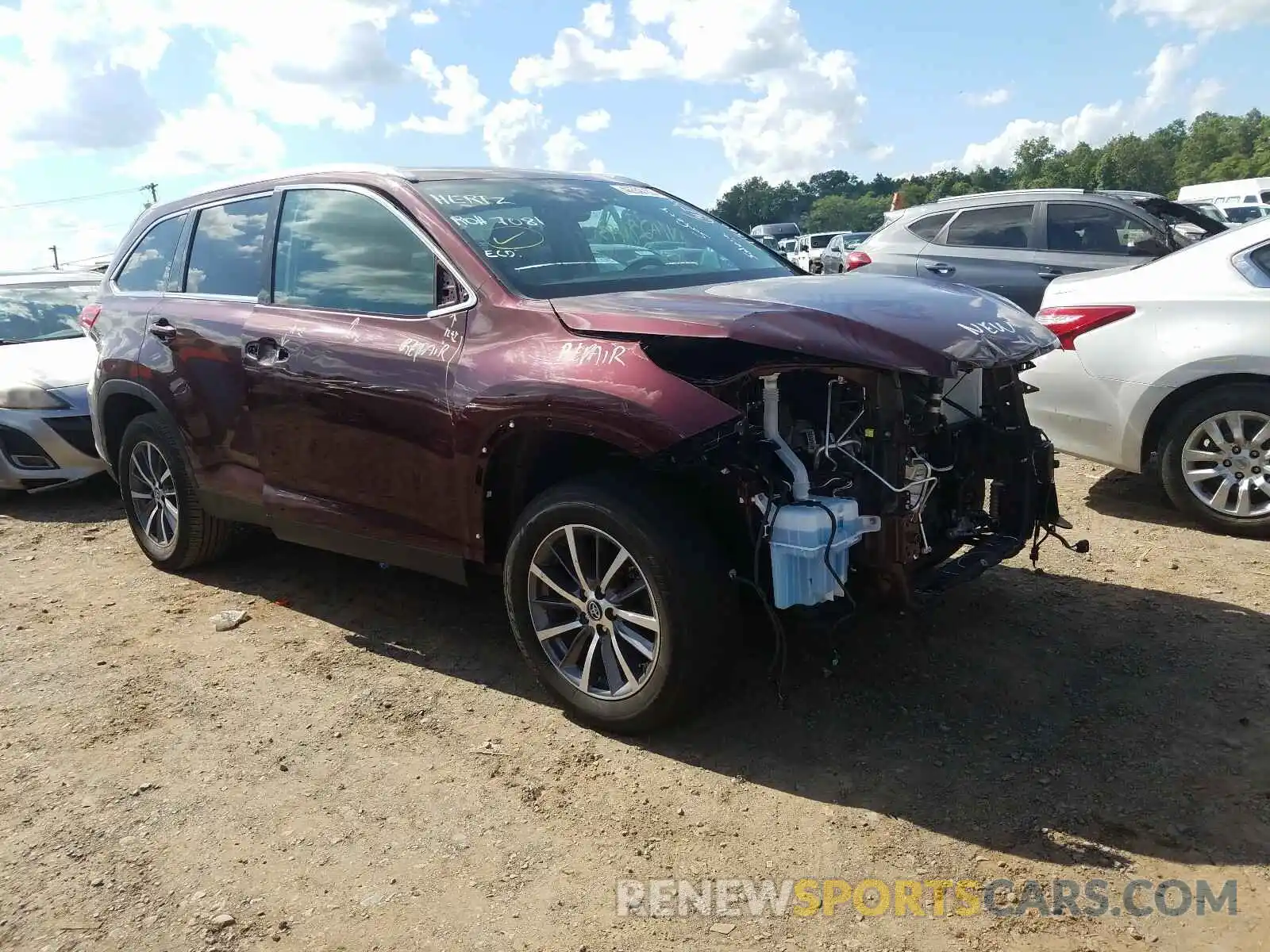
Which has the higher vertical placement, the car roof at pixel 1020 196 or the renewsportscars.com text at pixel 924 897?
the car roof at pixel 1020 196

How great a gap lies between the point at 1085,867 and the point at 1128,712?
93cm

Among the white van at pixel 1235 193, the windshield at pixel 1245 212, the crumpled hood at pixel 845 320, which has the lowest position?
the crumpled hood at pixel 845 320

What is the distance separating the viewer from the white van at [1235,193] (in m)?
26.9

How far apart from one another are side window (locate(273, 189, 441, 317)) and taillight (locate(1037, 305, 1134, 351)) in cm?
331

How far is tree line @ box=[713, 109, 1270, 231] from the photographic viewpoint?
87688 millimetres

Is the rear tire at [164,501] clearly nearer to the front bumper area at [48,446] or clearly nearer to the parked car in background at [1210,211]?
the front bumper area at [48,446]

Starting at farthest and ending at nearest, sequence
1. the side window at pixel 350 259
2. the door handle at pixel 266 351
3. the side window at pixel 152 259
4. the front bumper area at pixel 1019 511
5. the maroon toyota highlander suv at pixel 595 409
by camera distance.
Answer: the side window at pixel 152 259, the door handle at pixel 266 351, the side window at pixel 350 259, the front bumper area at pixel 1019 511, the maroon toyota highlander suv at pixel 595 409

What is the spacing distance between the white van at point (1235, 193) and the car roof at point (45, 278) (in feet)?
79.8

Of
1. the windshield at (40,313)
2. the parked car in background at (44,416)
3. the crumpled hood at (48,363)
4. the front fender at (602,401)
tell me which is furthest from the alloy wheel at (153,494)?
the windshield at (40,313)

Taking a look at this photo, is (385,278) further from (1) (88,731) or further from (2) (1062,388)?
(2) (1062,388)

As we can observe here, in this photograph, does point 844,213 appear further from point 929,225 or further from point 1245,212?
point 929,225

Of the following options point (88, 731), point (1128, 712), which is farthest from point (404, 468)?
point (1128, 712)

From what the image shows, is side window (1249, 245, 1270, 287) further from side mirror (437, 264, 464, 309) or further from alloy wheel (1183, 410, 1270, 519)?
side mirror (437, 264, 464, 309)

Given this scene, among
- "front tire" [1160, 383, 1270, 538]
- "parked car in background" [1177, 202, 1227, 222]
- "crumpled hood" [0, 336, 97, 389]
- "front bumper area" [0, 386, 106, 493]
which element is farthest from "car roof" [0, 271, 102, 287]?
"parked car in background" [1177, 202, 1227, 222]
